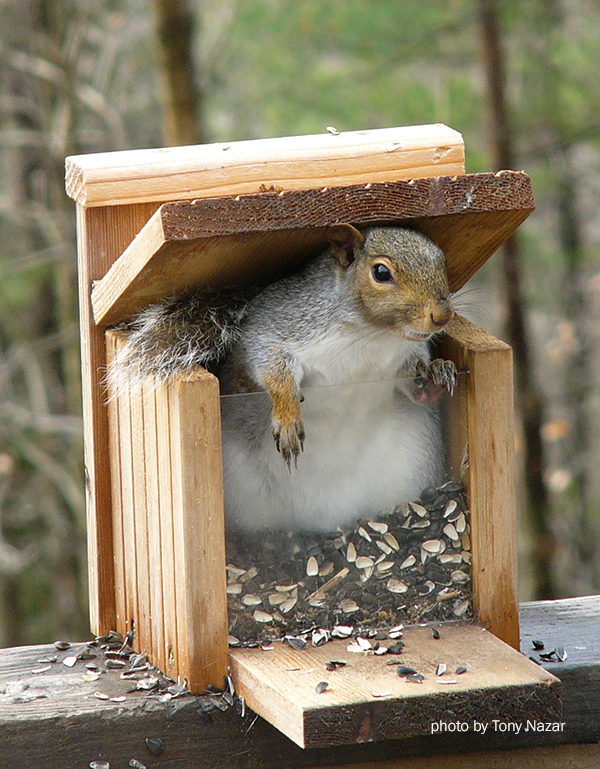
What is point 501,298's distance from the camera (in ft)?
18.8

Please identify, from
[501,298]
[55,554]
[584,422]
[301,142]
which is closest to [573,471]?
[584,422]

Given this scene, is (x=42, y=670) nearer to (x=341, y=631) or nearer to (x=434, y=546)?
(x=341, y=631)

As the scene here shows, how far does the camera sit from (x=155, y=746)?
5.92 feet

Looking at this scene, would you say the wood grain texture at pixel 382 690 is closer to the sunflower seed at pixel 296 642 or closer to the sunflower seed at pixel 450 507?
the sunflower seed at pixel 296 642

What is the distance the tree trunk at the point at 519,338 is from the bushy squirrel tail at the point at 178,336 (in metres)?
3.69

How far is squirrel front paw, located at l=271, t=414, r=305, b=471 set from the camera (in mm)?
1876

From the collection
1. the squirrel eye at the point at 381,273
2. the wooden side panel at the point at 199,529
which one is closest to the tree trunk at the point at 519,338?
the squirrel eye at the point at 381,273

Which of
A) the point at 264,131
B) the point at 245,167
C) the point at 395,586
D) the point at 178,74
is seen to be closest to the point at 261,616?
the point at 395,586

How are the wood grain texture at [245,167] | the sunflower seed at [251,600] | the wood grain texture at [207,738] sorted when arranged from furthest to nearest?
the wood grain texture at [245,167] < the sunflower seed at [251,600] < the wood grain texture at [207,738]

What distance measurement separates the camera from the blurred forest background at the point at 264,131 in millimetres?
5703

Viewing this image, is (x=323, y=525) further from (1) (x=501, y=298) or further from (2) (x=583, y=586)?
(2) (x=583, y=586)

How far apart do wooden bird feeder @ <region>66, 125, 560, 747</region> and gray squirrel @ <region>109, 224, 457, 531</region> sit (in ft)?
0.16

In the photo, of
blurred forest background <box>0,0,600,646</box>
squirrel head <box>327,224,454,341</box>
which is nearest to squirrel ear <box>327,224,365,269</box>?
squirrel head <box>327,224,454,341</box>

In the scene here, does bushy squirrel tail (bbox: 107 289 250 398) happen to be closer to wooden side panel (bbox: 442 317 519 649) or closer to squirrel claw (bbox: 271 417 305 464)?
squirrel claw (bbox: 271 417 305 464)
